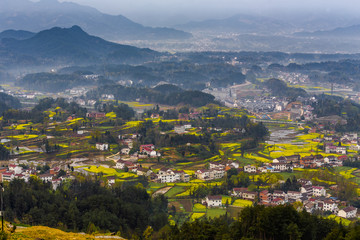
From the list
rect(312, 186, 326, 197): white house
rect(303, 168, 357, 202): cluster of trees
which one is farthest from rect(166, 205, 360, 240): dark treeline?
rect(312, 186, 326, 197): white house

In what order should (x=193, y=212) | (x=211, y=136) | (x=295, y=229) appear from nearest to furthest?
(x=295, y=229) → (x=193, y=212) → (x=211, y=136)

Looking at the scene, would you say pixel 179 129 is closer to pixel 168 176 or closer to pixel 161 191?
pixel 168 176

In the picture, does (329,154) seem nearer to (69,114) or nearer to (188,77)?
(69,114)

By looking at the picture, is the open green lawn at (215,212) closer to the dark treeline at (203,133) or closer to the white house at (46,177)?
the white house at (46,177)

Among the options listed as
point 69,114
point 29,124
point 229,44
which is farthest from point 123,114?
point 229,44

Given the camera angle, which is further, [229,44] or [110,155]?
[229,44]

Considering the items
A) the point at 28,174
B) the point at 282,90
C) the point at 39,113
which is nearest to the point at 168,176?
the point at 28,174

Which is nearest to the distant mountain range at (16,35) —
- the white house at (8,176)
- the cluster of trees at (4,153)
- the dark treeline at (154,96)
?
the dark treeline at (154,96)
